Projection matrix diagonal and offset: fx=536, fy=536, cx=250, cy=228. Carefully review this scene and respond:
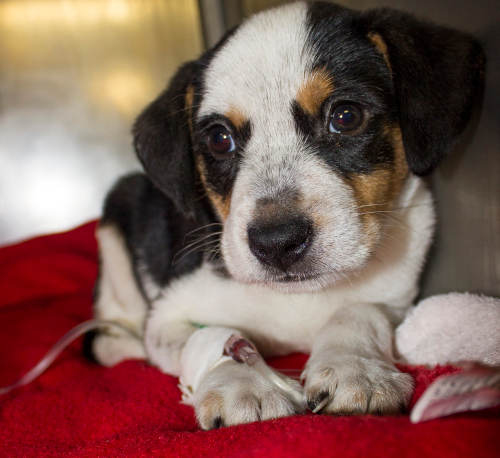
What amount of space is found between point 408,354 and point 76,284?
7.45ft

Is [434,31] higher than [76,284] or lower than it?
higher

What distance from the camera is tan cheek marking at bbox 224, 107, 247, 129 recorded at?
1902 mm

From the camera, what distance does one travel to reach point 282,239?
1552mm

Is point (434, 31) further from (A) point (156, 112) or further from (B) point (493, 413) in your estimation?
(B) point (493, 413)

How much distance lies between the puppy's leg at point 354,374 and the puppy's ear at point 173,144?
0.85m

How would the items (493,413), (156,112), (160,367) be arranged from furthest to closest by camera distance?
(156,112)
(160,367)
(493,413)

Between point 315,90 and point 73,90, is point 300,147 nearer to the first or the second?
point 315,90

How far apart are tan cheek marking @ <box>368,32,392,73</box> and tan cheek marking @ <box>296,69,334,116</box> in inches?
10.1

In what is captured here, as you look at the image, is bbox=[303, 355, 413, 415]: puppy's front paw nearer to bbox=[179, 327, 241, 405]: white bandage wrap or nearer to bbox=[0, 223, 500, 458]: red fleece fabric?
bbox=[0, 223, 500, 458]: red fleece fabric

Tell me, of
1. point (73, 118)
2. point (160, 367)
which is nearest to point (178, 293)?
point (160, 367)

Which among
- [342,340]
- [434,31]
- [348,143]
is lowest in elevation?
[342,340]

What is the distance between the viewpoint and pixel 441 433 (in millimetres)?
1033

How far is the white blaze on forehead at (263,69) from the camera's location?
1.81m

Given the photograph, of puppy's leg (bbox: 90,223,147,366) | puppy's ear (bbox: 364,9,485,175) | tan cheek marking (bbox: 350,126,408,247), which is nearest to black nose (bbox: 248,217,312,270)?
tan cheek marking (bbox: 350,126,408,247)
